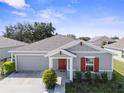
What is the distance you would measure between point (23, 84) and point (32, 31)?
56559mm

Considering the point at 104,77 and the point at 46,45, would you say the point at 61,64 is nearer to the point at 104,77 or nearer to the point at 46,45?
the point at 46,45

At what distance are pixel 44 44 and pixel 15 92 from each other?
10.9m

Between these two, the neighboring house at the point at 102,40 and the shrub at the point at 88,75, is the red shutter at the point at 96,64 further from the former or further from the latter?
the neighboring house at the point at 102,40

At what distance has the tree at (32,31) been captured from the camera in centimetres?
7044

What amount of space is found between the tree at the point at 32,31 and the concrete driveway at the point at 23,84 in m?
49.9

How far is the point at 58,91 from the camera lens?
15547mm

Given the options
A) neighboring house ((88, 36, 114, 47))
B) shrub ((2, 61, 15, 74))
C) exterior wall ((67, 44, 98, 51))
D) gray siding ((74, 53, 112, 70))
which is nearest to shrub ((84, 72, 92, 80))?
gray siding ((74, 53, 112, 70))

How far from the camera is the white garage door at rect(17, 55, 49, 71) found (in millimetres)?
23453

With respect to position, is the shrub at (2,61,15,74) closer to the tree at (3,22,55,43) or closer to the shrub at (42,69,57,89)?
the shrub at (42,69,57,89)

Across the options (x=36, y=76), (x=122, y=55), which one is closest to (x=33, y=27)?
(x=122, y=55)

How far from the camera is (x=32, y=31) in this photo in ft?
238

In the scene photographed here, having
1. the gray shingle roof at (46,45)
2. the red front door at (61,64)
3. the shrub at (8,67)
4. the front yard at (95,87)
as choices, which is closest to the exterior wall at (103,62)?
the front yard at (95,87)

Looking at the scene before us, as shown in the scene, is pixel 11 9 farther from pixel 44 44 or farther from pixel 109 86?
pixel 109 86

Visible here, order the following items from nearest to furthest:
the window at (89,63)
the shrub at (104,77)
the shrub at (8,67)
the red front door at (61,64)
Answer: the shrub at (104,77), the window at (89,63), the shrub at (8,67), the red front door at (61,64)
